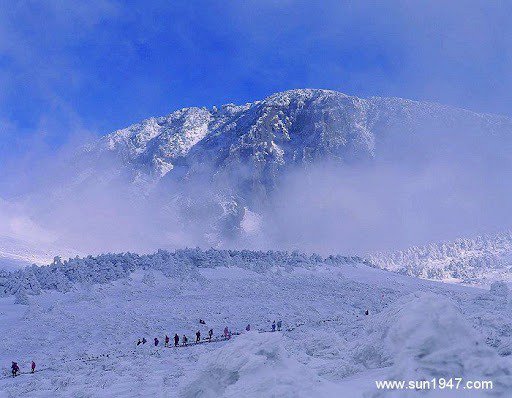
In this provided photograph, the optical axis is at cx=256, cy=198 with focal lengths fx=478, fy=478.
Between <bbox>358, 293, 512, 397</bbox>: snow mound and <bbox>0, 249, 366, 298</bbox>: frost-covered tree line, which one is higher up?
<bbox>0, 249, 366, 298</bbox>: frost-covered tree line

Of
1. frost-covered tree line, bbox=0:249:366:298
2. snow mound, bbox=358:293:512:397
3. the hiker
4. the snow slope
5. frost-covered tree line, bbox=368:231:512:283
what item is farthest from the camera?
frost-covered tree line, bbox=368:231:512:283

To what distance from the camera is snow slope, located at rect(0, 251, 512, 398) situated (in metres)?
8.57

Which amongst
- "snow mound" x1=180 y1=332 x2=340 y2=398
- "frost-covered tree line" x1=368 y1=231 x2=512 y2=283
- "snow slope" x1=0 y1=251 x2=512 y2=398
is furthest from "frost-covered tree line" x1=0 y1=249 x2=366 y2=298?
"frost-covered tree line" x1=368 y1=231 x2=512 y2=283

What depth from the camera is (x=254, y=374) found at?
8.64 m

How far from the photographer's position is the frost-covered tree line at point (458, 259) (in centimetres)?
11056

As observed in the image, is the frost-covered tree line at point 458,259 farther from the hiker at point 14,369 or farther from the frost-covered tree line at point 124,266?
the hiker at point 14,369

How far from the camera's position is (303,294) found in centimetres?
4300

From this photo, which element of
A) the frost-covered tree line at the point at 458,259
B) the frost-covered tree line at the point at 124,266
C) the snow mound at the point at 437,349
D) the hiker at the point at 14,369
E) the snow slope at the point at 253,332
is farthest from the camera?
the frost-covered tree line at the point at 458,259

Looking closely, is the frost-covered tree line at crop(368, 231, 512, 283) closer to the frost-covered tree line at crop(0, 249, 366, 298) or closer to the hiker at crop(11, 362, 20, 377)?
the frost-covered tree line at crop(0, 249, 366, 298)

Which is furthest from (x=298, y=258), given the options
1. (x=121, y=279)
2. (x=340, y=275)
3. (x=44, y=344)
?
(x=44, y=344)

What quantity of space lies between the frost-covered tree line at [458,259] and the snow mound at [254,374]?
85.1 m

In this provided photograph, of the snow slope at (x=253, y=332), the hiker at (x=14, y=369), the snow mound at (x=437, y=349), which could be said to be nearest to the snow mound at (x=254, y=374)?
the snow slope at (x=253, y=332)

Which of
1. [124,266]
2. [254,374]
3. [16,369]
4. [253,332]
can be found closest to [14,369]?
[16,369]

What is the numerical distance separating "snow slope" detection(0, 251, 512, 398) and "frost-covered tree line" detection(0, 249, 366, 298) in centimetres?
31
